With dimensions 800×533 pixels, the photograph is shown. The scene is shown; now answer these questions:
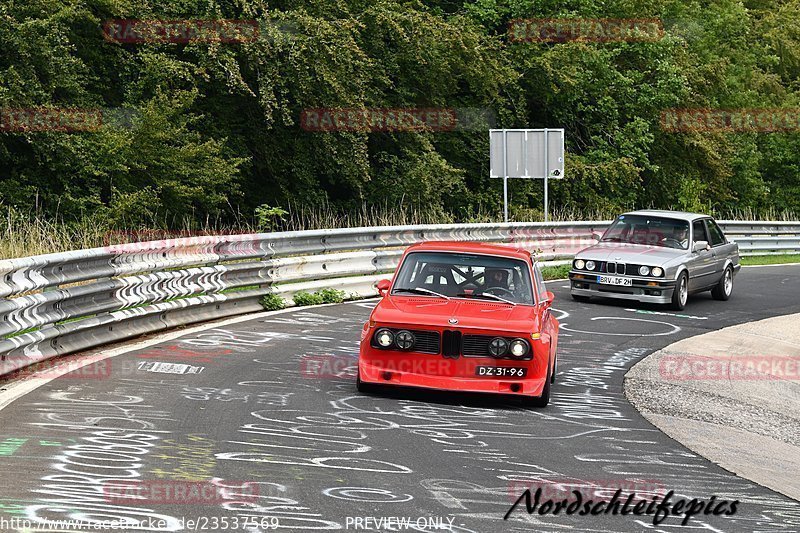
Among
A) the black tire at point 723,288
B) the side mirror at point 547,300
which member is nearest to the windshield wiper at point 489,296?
the side mirror at point 547,300

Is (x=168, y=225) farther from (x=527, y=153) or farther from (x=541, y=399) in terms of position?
(x=541, y=399)

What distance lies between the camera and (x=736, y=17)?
202 ft

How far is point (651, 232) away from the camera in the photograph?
1997 cm

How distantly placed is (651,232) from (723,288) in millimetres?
1935

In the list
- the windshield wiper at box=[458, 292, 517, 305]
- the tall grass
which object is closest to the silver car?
the tall grass

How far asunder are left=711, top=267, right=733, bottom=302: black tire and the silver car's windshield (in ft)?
4.95

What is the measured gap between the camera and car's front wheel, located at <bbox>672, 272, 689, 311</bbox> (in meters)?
18.7

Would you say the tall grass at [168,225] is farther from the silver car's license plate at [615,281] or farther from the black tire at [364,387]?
the black tire at [364,387]

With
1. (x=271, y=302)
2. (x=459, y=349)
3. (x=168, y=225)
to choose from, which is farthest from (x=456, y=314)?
(x=168, y=225)

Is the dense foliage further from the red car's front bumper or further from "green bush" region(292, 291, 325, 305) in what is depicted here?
the red car's front bumper

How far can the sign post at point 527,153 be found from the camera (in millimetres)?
27781

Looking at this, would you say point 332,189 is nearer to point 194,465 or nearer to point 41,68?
point 41,68

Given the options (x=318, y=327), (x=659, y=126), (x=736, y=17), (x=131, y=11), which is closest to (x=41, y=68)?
(x=131, y=11)

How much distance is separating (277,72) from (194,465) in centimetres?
2315
